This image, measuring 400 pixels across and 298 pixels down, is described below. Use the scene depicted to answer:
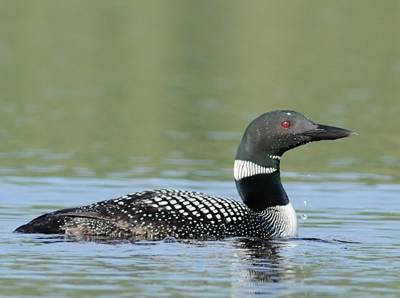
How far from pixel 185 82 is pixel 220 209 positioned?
41.1 feet

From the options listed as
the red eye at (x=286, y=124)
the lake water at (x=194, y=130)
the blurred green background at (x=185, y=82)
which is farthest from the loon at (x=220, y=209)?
the blurred green background at (x=185, y=82)

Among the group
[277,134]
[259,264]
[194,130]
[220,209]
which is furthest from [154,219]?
[194,130]

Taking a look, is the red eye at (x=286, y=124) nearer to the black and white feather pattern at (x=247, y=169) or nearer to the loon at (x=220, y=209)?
the loon at (x=220, y=209)

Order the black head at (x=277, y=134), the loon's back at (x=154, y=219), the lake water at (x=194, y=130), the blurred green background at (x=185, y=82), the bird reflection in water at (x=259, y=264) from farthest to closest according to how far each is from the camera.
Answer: the blurred green background at (x=185, y=82)
the black head at (x=277, y=134)
the loon's back at (x=154, y=219)
the lake water at (x=194, y=130)
the bird reflection in water at (x=259, y=264)

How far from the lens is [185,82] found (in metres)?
23.7

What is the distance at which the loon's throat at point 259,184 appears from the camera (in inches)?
469

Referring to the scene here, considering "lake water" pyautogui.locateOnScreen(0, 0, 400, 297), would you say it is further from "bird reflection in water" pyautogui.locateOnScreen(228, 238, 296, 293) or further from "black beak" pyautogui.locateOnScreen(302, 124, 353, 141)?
"black beak" pyautogui.locateOnScreen(302, 124, 353, 141)

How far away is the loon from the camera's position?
1092 centimetres

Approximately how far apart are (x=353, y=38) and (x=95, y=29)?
519 centimetres

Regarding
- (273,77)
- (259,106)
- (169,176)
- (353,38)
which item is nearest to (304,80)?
(273,77)

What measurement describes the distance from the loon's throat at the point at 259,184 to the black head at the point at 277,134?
0.07 meters

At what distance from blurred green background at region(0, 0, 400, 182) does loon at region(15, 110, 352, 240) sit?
3.01 meters

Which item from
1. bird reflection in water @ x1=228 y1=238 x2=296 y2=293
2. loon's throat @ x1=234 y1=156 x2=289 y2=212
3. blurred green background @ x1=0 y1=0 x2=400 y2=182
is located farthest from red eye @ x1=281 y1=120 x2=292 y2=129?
blurred green background @ x1=0 y1=0 x2=400 y2=182

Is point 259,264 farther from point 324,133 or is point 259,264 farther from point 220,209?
point 324,133
